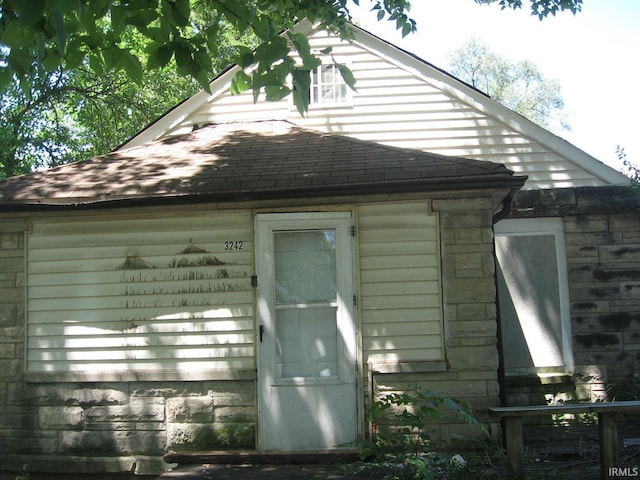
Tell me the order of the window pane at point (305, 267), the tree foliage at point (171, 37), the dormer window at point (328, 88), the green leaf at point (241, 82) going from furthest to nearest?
1. the dormer window at point (328, 88)
2. the window pane at point (305, 267)
3. the green leaf at point (241, 82)
4. the tree foliage at point (171, 37)

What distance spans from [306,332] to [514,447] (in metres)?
2.21

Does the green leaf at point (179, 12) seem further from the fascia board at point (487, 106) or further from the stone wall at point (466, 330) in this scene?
the fascia board at point (487, 106)

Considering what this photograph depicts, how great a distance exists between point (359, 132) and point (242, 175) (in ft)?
12.3

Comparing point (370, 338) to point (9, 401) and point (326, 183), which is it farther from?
point (9, 401)

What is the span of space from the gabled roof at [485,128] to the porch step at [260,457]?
4960 mm

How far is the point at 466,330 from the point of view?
19.6 feet

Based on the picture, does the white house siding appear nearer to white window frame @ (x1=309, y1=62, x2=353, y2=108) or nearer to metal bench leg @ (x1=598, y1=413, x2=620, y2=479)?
white window frame @ (x1=309, y1=62, x2=353, y2=108)

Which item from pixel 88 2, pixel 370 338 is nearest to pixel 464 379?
pixel 370 338

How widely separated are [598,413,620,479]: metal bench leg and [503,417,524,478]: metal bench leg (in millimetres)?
604

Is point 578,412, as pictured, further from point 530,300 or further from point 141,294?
point 141,294

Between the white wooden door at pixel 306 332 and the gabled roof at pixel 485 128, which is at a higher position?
the gabled roof at pixel 485 128

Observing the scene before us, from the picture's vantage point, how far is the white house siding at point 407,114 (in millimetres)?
9406

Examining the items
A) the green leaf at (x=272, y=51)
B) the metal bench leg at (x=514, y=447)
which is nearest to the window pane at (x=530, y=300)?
the metal bench leg at (x=514, y=447)

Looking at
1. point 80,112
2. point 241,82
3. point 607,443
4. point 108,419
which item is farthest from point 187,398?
point 80,112
